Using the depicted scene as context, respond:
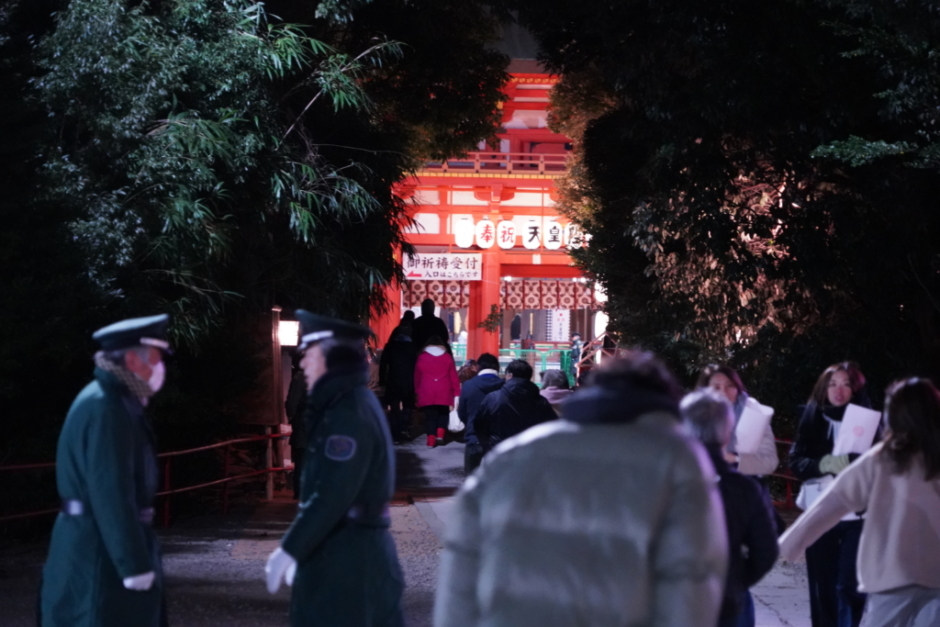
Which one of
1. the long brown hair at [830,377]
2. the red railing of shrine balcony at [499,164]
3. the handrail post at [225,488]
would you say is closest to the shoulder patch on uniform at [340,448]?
the long brown hair at [830,377]

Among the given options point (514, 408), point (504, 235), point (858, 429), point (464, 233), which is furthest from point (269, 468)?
point (504, 235)

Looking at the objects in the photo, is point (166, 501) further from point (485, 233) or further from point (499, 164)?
point (499, 164)

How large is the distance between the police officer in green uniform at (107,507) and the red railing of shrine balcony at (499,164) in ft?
72.8

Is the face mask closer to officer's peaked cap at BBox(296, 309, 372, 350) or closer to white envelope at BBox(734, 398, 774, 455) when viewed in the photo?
officer's peaked cap at BBox(296, 309, 372, 350)

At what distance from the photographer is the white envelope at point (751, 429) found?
5.09m

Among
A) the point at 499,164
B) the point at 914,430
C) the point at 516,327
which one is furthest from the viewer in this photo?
the point at 516,327

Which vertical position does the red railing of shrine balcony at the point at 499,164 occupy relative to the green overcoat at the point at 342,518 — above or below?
above

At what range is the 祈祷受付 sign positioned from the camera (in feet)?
83.5

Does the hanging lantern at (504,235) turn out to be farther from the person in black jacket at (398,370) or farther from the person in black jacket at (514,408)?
the person in black jacket at (514,408)

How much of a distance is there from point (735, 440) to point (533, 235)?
21.5 metres

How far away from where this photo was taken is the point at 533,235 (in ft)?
86.5

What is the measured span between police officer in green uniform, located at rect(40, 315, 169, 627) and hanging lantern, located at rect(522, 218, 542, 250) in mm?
22959

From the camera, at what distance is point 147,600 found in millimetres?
→ 3564

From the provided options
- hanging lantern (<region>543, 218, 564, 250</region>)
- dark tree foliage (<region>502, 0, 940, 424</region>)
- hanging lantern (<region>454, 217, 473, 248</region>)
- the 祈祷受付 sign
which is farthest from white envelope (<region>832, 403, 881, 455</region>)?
hanging lantern (<region>543, 218, 564, 250</region>)
